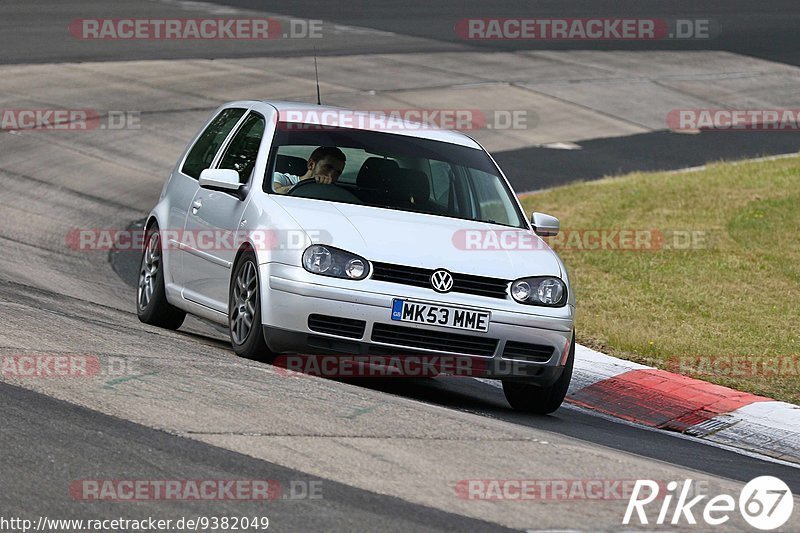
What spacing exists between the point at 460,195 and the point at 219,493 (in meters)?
4.03

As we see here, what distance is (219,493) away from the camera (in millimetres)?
5715

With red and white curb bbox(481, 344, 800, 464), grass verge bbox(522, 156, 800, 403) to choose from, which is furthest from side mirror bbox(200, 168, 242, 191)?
grass verge bbox(522, 156, 800, 403)

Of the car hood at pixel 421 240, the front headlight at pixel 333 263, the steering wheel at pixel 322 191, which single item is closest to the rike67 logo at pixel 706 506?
the car hood at pixel 421 240

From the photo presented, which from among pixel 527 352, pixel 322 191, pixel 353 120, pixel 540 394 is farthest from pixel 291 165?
pixel 540 394

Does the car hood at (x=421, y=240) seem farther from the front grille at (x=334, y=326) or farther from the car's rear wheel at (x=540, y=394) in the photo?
the car's rear wheel at (x=540, y=394)

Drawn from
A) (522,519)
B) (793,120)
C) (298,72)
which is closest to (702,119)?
(793,120)

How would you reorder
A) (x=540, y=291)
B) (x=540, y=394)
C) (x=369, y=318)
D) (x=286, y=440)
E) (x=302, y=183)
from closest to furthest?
(x=286, y=440) → (x=369, y=318) → (x=540, y=291) → (x=540, y=394) → (x=302, y=183)

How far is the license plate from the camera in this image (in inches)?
315

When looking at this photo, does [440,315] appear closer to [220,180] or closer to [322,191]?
[322,191]

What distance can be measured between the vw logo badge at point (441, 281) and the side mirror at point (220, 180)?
1533 millimetres

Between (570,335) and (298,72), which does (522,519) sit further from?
(298,72)

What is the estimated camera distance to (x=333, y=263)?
318 inches

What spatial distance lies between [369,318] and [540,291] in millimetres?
1062

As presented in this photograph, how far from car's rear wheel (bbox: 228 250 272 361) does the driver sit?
24.2 inches
